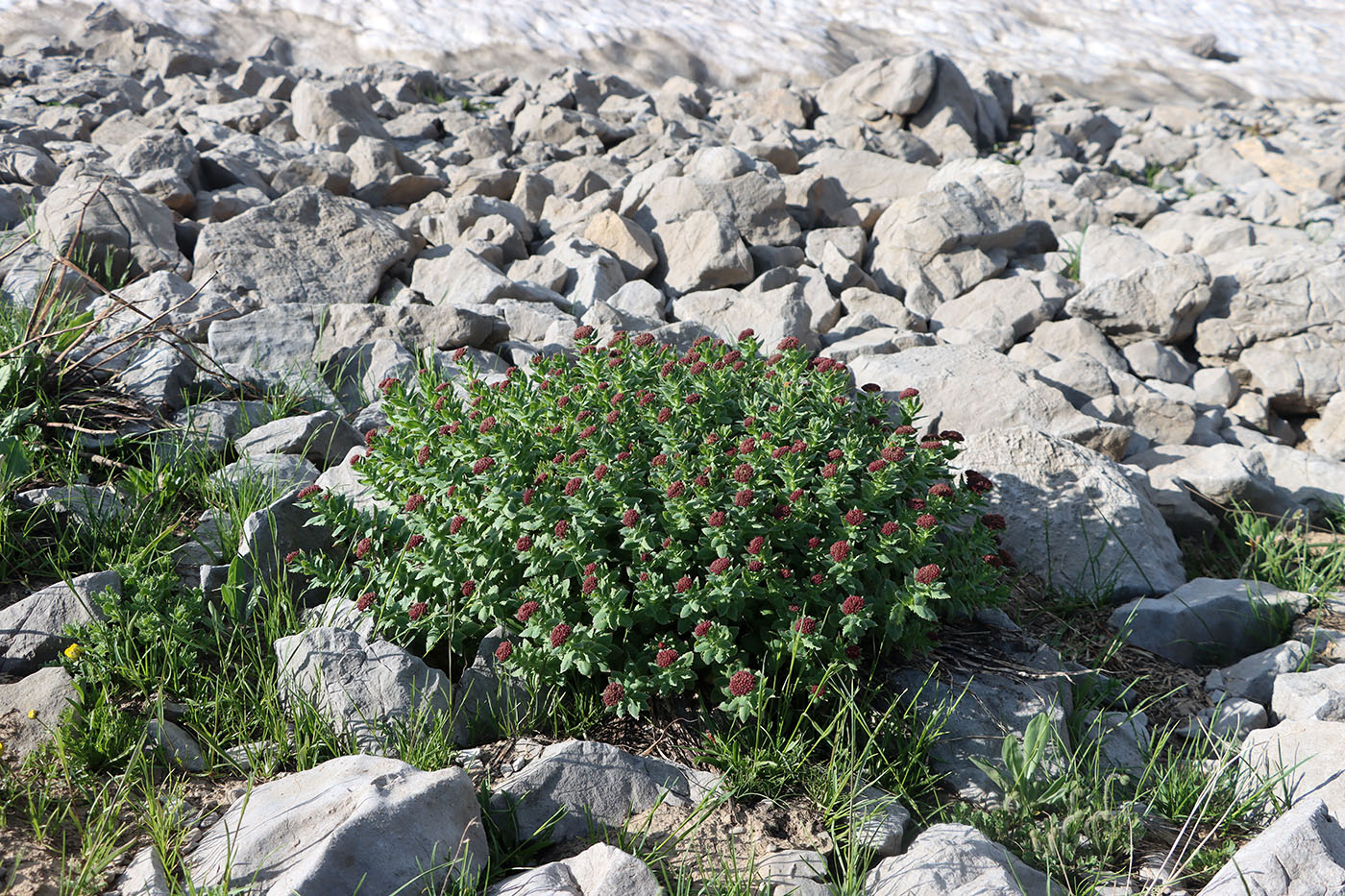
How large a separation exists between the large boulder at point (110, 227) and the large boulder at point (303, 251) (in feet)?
0.74

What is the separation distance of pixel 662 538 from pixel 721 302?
3.42m

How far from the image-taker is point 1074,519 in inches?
158

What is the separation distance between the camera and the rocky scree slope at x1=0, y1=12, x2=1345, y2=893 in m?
2.77

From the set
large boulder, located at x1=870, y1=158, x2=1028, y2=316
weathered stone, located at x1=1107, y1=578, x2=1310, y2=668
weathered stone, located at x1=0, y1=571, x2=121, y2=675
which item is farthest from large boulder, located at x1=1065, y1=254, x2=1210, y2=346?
weathered stone, located at x1=0, y1=571, x2=121, y2=675

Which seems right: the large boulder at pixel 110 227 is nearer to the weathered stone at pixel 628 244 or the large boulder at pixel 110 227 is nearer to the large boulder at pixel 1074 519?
the weathered stone at pixel 628 244

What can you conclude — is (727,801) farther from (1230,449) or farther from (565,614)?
(1230,449)

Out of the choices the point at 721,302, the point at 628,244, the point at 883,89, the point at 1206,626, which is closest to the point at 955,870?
the point at 1206,626

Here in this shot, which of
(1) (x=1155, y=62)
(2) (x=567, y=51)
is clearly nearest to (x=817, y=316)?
(2) (x=567, y=51)

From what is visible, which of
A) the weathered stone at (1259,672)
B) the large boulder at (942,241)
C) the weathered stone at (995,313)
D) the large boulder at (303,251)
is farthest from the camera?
the large boulder at (942,241)

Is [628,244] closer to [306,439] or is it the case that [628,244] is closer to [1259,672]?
[306,439]

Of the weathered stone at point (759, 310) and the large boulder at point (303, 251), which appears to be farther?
the large boulder at point (303, 251)

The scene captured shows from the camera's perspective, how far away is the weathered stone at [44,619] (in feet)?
10.2

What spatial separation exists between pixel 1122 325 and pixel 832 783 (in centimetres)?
451

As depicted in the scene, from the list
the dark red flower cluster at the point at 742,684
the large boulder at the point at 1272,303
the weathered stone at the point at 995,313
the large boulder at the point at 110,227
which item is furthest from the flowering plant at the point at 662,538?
the large boulder at the point at 1272,303
